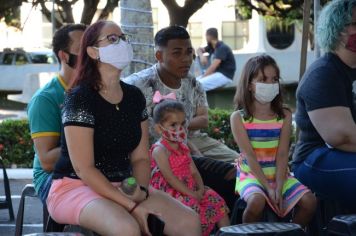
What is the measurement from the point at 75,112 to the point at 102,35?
0.46 m

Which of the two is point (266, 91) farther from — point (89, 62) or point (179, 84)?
point (89, 62)

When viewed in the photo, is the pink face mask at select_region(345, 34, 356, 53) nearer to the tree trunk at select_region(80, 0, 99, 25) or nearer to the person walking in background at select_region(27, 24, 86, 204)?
the person walking in background at select_region(27, 24, 86, 204)

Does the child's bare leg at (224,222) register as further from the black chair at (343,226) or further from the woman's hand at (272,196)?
the black chair at (343,226)

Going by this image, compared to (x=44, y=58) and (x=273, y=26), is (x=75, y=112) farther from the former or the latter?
(x=273, y=26)

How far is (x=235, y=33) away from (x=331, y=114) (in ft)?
126

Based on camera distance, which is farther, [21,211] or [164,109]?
[21,211]

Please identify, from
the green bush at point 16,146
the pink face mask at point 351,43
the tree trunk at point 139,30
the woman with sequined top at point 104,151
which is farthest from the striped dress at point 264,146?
the green bush at point 16,146

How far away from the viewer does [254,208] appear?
4727mm

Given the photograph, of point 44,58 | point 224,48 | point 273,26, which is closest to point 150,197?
point 224,48

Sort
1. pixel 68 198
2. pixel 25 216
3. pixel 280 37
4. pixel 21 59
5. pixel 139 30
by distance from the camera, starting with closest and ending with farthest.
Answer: pixel 68 198 < pixel 139 30 < pixel 25 216 < pixel 21 59 < pixel 280 37

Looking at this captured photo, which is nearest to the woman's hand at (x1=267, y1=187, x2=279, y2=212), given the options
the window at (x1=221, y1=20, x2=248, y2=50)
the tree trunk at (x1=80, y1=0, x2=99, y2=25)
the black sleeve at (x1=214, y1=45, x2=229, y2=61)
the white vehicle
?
the black sleeve at (x1=214, y1=45, x2=229, y2=61)

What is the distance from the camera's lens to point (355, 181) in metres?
4.47

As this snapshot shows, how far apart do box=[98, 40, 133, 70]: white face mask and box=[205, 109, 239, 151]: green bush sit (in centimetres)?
592

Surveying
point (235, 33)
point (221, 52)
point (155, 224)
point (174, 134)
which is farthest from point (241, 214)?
point (235, 33)
